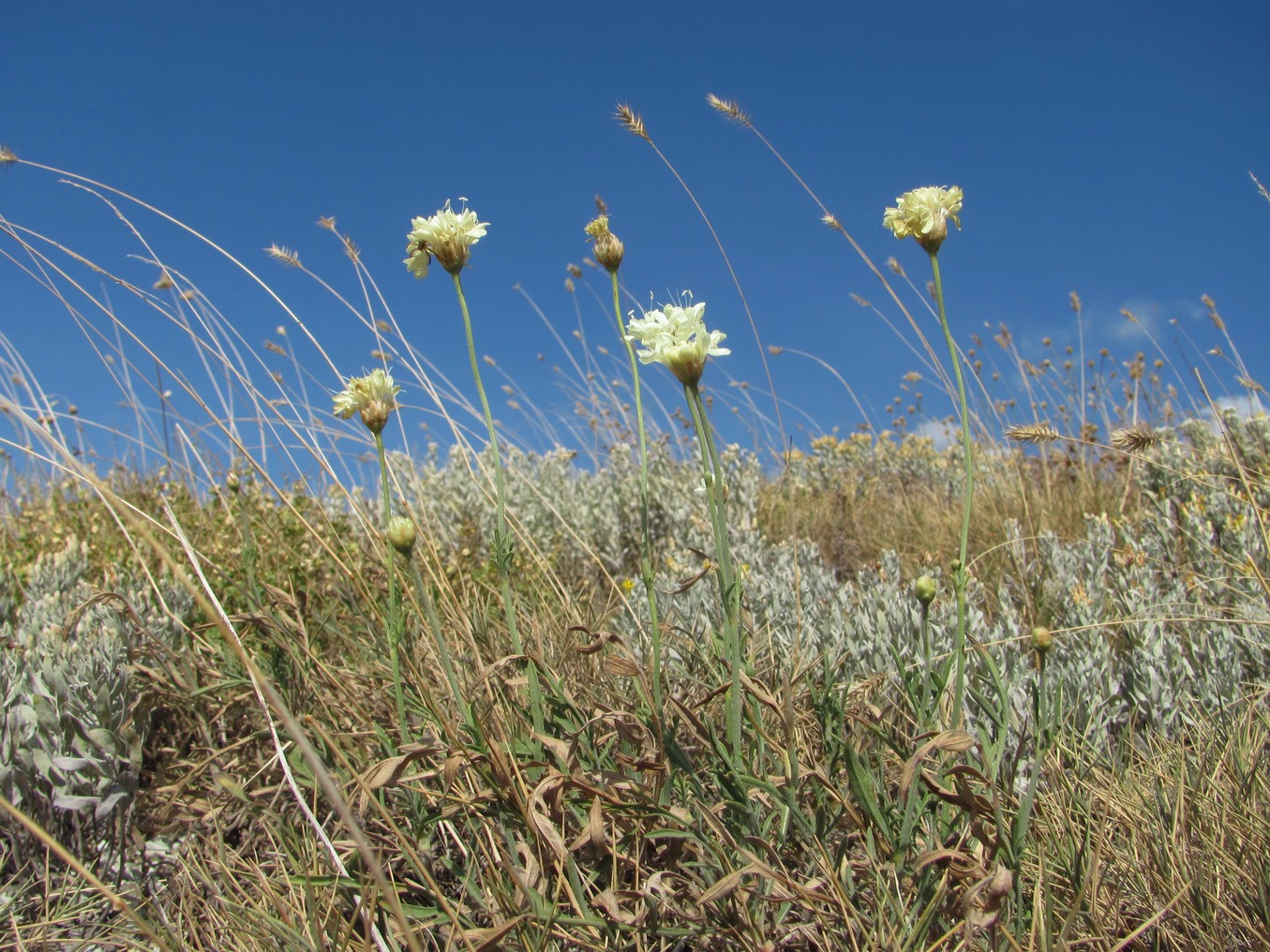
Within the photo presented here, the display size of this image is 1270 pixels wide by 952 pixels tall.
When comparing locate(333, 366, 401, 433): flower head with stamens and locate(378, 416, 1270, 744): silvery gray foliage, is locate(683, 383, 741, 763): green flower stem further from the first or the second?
locate(333, 366, 401, 433): flower head with stamens

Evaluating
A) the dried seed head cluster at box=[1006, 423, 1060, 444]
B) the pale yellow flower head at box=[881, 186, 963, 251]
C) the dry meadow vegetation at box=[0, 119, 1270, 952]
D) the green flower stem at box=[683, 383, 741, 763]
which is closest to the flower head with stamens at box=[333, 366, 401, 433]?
the dry meadow vegetation at box=[0, 119, 1270, 952]

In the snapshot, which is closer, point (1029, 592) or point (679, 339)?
point (679, 339)

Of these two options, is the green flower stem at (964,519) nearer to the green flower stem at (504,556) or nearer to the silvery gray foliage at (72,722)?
the green flower stem at (504,556)

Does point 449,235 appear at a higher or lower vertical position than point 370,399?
higher

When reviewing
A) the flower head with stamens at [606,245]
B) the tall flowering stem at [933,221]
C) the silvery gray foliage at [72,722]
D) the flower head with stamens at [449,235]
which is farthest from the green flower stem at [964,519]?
the silvery gray foliage at [72,722]

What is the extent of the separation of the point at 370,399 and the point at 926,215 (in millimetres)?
1060

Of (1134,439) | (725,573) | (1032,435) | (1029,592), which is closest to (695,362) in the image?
(725,573)

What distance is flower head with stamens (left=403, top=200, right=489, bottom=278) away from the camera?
4.67ft

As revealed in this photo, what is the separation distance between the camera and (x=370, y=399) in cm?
154

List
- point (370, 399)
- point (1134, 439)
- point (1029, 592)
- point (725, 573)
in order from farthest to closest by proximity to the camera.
A: point (1029, 592) < point (1134, 439) < point (370, 399) < point (725, 573)

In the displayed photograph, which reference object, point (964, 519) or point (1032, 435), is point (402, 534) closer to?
point (964, 519)

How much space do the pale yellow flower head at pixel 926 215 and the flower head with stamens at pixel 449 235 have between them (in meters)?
0.74

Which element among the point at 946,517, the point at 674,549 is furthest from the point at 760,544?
the point at 946,517

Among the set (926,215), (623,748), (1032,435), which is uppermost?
(926,215)
